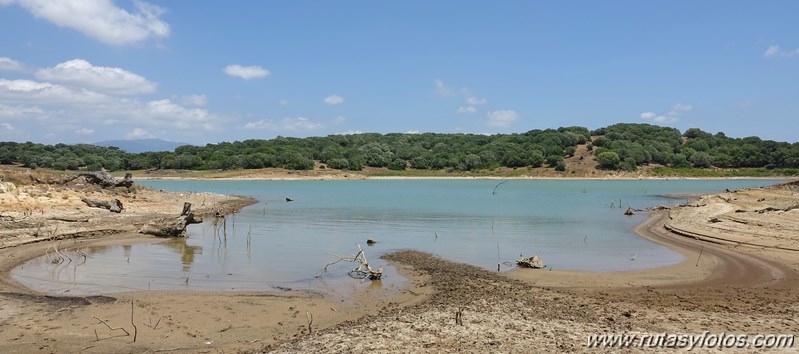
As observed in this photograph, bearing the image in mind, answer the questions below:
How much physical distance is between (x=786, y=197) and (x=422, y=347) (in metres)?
32.9

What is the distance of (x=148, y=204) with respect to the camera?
101 feet

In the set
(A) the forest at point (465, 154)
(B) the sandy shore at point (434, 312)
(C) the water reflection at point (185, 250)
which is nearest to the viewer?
(B) the sandy shore at point (434, 312)

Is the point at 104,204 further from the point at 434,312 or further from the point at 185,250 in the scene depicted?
the point at 434,312

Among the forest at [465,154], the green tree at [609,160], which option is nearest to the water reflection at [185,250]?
the forest at [465,154]

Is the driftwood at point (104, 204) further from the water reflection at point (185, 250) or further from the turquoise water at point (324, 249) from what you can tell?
the water reflection at point (185, 250)

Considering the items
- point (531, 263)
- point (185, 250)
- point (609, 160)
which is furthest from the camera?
point (609, 160)

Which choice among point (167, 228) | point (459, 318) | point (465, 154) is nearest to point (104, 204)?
point (167, 228)

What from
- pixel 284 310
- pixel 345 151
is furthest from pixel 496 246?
pixel 345 151

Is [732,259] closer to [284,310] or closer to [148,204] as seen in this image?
[284,310]

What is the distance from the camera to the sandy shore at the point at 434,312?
26.4ft

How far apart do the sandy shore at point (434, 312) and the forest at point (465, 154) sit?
94.9 metres

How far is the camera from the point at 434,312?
9.68m

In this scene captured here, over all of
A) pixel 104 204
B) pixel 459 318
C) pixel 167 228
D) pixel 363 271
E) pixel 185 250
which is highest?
pixel 104 204

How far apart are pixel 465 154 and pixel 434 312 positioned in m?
112
